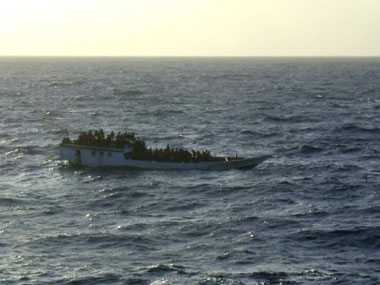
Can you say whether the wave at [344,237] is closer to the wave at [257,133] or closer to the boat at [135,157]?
the boat at [135,157]

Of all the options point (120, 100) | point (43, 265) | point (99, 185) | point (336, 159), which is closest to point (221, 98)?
point (120, 100)

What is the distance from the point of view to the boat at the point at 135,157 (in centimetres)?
6600

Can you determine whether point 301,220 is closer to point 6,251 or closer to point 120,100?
point 6,251

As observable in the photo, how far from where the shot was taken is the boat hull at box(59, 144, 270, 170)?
2596 inches

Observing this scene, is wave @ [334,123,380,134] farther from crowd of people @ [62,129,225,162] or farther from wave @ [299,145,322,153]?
crowd of people @ [62,129,225,162]

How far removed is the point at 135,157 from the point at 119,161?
1.63 metres

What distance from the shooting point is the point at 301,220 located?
47188 mm

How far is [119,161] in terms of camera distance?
67062mm

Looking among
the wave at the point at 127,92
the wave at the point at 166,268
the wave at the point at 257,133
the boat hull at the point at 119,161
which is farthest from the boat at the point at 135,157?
the wave at the point at 127,92

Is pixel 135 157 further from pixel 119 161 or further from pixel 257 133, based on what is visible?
pixel 257 133

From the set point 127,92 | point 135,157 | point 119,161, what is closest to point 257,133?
point 135,157

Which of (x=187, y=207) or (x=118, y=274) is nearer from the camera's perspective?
(x=118, y=274)

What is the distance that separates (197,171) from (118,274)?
30.0 m

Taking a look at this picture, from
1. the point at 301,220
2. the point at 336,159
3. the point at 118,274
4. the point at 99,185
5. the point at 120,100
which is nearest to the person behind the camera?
the point at 118,274
